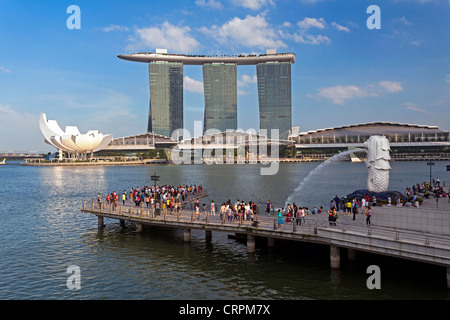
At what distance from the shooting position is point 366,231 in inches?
712

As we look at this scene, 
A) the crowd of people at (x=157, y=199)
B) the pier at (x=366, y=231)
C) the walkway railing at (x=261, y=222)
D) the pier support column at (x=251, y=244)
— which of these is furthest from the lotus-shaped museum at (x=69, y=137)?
the pier support column at (x=251, y=244)

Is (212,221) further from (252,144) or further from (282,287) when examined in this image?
(252,144)

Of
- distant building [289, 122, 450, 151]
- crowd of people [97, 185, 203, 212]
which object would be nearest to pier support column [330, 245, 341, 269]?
crowd of people [97, 185, 203, 212]

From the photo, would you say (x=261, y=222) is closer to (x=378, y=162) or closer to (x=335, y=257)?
(x=335, y=257)

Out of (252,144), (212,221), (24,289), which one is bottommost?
(24,289)

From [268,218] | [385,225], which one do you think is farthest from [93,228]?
[385,225]

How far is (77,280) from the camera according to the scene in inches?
715

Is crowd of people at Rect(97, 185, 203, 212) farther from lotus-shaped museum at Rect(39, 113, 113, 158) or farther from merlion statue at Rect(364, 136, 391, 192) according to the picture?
lotus-shaped museum at Rect(39, 113, 113, 158)

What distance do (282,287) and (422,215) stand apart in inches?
283

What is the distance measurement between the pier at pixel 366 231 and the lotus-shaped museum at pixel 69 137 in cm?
13968

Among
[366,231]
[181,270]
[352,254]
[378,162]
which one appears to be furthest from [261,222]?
[378,162]

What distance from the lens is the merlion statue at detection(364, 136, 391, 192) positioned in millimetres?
28688

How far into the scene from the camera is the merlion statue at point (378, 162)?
28.7 metres

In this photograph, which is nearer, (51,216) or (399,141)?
(51,216)
